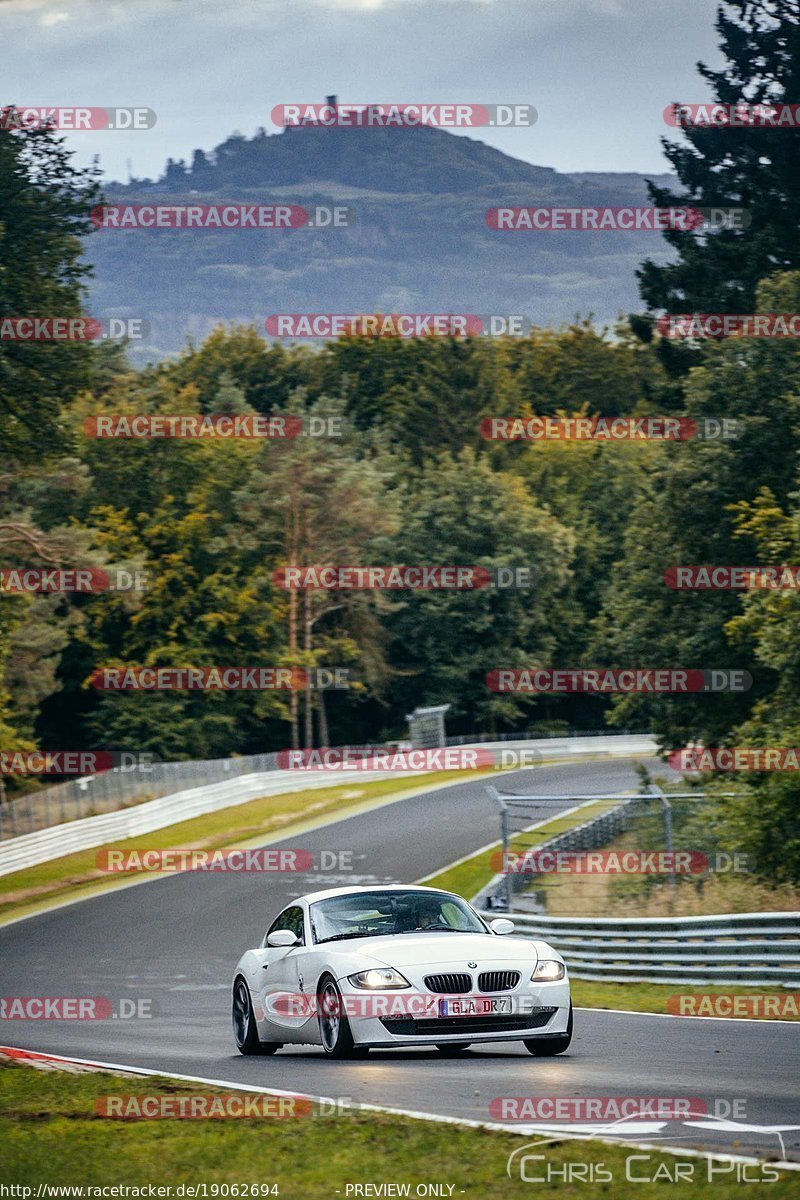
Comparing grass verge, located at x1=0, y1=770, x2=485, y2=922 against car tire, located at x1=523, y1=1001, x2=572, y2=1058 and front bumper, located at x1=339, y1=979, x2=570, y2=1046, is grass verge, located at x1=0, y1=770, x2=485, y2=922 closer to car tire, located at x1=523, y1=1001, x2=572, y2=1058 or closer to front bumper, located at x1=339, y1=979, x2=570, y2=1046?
car tire, located at x1=523, y1=1001, x2=572, y2=1058

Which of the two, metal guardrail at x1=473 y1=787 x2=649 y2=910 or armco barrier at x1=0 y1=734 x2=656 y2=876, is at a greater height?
metal guardrail at x1=473 y1=787 x2=649 y2=910

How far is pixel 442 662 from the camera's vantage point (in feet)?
272

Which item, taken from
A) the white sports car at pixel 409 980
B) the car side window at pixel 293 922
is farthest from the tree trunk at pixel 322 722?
the white sports car at pixel 409 980

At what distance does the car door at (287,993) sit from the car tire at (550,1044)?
5.16 feet

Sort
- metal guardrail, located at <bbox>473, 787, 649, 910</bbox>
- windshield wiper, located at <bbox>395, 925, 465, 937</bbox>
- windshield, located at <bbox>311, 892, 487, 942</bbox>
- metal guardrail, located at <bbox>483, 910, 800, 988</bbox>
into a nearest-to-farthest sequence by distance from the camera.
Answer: windshield wiper, located at <bbox>395, 925, 465, 937</bbox> → windshield, located at <bbox>311, 892, 487, 942</bbox> → metal guardrail, located at <bbox>483, 910, 800, 988</bbox> → metal guardrail, located at <bbox>473, 787, 649, 910</bbox>

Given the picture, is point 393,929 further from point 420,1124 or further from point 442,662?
point 442,662

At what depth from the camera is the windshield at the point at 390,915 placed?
42.3 ft

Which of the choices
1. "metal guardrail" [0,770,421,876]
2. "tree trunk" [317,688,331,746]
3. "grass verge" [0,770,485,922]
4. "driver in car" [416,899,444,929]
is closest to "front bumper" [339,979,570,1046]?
"driver in car" [416,899,444,929]

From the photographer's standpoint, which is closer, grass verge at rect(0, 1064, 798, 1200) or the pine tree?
grass verge at rect(0, 1064, 798, 1200)

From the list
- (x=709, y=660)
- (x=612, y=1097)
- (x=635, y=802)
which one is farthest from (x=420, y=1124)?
(x=709, y=660)

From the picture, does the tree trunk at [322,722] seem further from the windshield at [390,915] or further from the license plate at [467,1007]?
the license plate at [467,1007]

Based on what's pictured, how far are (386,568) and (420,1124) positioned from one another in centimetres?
7207

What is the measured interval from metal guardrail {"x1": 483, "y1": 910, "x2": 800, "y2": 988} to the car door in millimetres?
6294

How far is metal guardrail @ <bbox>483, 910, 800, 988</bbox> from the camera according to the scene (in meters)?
17.9
